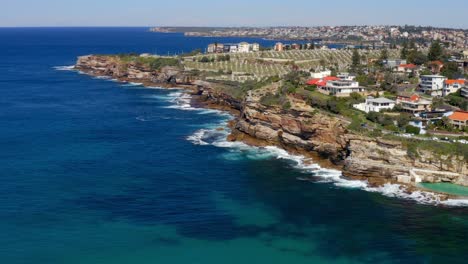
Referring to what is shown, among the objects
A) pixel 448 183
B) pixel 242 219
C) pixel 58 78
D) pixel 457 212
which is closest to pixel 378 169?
pixel 448 183

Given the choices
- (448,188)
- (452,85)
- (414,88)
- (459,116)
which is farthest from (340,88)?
(448,188)

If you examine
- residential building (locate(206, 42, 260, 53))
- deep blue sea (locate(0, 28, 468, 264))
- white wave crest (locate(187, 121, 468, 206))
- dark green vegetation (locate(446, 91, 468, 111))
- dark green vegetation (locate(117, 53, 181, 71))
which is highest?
residential building (locate(206, 42, 260, 53))

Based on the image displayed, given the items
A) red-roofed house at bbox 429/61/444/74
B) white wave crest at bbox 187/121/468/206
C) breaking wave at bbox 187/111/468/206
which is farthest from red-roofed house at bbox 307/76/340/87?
red-roofed house at bbox 429/61/444/74

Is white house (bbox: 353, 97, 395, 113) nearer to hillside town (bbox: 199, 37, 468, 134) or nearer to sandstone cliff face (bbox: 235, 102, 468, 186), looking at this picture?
hillside town (bbox: 199, 37, 468, 134)

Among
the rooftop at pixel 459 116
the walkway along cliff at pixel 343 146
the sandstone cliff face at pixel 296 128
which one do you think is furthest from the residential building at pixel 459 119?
the sandstone cliff face at pixel 296 128

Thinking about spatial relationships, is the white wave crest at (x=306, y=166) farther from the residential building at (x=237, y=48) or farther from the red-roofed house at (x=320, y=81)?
the residential building at (x=237, y=48)

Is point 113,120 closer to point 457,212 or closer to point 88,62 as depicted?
point 457,212

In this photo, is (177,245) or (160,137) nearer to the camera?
(177,245)
